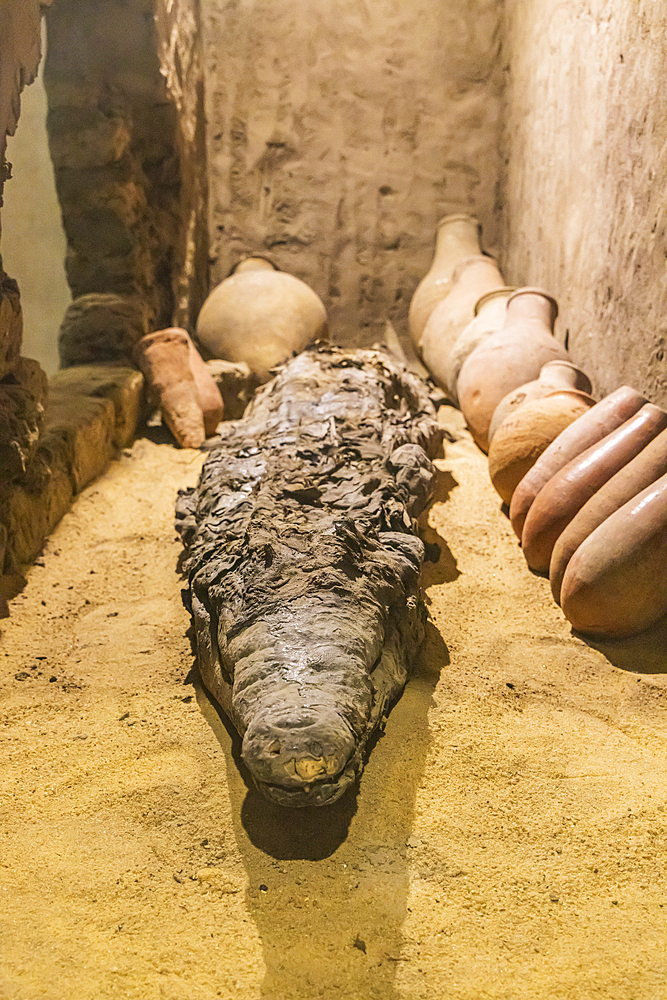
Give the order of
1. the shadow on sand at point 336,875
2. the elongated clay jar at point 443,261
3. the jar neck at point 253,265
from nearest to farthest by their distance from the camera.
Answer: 1. the shadow on sand at point 336,875
2. the elongated clay jar at point 443,261
3. the jar neck at point 253,265

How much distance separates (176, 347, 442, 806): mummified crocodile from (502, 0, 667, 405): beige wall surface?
38.7 inches

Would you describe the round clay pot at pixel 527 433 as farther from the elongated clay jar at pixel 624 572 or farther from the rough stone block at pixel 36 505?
the rough stone block at pixel 36 505

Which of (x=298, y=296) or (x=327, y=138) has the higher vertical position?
(x=327, y=138)

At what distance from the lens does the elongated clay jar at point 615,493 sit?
7.13ft

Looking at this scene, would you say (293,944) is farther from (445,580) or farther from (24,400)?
(24,400)

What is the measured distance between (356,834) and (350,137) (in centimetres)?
550

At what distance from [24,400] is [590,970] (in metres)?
2.27

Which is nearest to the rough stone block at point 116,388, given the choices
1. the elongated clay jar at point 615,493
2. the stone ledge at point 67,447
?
the stone ledge at point 67,447

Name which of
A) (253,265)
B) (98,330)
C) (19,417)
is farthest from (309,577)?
(253,265)

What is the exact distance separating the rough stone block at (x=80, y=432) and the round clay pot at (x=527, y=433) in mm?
1710

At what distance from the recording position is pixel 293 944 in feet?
3.99

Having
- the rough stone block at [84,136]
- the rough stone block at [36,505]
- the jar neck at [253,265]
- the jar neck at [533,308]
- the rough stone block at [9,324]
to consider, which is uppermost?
the rough stone block at [84,136]

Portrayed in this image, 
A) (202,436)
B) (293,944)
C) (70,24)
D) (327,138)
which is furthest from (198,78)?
(293,944)

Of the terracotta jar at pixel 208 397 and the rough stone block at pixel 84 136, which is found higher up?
the rough stone block at pixel 84 136
